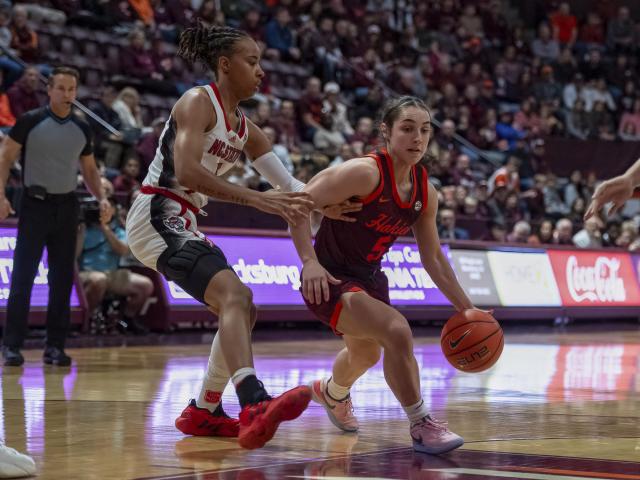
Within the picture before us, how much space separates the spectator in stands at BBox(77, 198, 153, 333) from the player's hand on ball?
6.88 meters

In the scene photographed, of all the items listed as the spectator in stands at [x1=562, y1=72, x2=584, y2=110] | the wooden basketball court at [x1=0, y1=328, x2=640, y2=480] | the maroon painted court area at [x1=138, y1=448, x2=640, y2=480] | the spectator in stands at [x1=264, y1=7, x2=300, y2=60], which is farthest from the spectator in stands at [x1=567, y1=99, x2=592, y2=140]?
the maroon painted court area at [x1=138, y1=448, x2=640, y2=480]

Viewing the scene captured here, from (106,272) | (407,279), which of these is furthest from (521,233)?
(106,272)

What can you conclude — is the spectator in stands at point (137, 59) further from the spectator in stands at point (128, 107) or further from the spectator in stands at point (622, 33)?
the spectator in stands at point (622, 33)

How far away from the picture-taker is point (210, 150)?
5320 millimetres

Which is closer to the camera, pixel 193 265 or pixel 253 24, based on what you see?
pixel 193 265

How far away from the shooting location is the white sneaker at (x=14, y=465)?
4078mm

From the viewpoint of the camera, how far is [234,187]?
496 cm

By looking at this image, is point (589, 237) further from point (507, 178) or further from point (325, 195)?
point (325, 195)

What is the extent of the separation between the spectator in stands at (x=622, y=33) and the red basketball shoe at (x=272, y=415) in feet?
80.1

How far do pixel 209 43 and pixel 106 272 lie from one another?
692 cm

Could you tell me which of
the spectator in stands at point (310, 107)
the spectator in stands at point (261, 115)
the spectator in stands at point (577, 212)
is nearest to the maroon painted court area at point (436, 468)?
the spectator in stands at point (261, 115)

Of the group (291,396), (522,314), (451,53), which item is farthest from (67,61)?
(291,396)

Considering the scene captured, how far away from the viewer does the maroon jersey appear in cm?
543

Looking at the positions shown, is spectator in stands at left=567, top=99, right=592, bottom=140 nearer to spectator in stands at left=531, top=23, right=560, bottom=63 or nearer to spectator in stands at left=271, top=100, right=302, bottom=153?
spectator in stands at left=531, top=23, right=560, bottom=63
